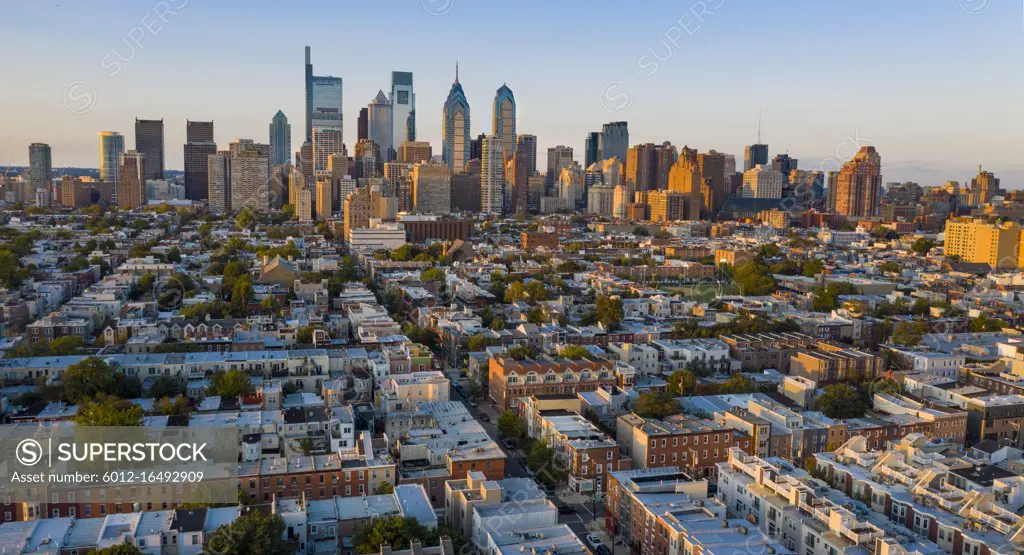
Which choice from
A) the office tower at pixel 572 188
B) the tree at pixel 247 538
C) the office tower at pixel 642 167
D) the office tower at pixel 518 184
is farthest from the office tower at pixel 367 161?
the tree at pixel 247 538

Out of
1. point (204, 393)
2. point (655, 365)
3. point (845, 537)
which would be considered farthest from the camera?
point (655, 365)

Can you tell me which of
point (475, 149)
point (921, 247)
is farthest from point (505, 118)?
point (921, 247)

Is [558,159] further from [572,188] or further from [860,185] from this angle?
[860,185]

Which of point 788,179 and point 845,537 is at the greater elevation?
point 788,179

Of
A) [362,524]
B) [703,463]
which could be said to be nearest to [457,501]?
[362,524]

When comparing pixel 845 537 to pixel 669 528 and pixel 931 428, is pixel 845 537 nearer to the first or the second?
pixel 669 528

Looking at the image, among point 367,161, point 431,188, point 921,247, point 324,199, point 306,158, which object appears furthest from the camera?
point 306,158

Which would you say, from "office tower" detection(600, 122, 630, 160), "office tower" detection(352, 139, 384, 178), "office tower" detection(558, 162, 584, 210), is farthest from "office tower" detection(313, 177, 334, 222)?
"office tower" detection(600, 122, 630, 160)

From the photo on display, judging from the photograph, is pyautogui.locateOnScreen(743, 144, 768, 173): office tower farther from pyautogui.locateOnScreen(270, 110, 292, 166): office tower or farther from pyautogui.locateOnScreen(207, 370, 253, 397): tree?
pyautogui.locateOnScreen(207, 370, 253, 397): tree
